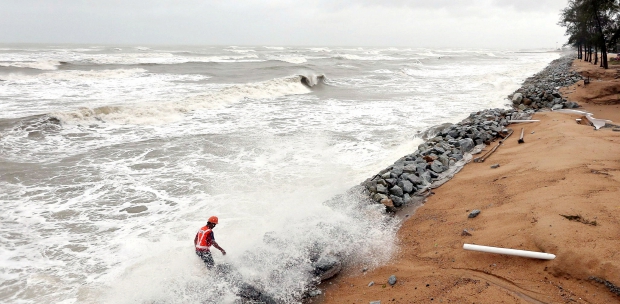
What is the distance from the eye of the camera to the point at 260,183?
328 inches

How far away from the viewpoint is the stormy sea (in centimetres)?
505

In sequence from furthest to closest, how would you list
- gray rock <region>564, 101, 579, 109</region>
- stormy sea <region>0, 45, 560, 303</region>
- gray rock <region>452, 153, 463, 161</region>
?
gray rock <region>564, 101, 579, 109</region> → gray rock <region>452, 153, 463, 161</region> → stormy sea <region>0, 45, 560, 303</region>

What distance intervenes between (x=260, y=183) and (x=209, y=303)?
4.11m

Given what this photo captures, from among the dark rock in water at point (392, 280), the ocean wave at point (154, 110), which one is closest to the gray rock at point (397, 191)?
the dark rock in water at point (392, 280)

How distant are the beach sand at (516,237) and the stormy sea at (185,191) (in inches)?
23.0

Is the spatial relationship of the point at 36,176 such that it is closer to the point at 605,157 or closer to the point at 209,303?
the point at 209,303

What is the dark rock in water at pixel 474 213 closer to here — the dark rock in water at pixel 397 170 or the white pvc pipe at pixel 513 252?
the white pvc pipe at pixel 513 252

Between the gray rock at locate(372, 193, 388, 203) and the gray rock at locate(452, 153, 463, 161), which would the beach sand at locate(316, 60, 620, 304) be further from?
the gray rock at locate(452, 153, 463, 161)

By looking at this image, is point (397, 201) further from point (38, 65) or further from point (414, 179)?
point (38, 65)

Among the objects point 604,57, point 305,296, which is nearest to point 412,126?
point 305,296

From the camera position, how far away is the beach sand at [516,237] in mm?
3779

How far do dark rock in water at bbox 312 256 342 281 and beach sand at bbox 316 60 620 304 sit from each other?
110mm

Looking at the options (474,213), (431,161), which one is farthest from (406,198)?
(431,161)

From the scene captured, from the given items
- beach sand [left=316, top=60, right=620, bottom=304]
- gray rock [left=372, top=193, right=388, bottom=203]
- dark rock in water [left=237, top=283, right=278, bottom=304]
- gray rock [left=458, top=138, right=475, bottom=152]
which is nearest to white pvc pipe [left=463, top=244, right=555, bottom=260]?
beach sand [left=316, top=60, right=620, bottom=304]
